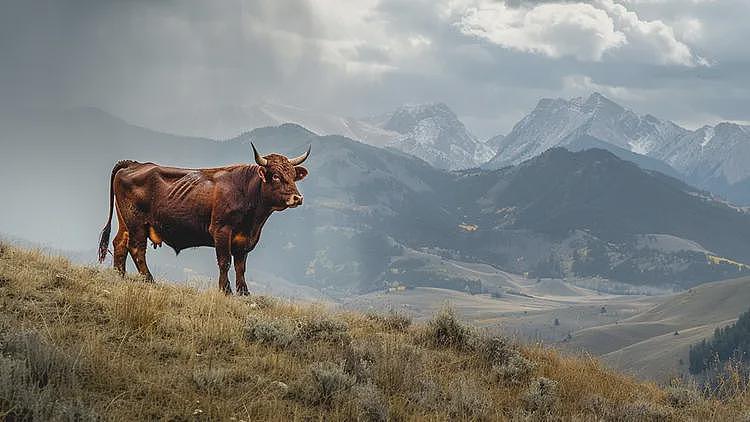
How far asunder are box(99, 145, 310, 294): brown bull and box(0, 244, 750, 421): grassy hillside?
1.28 m

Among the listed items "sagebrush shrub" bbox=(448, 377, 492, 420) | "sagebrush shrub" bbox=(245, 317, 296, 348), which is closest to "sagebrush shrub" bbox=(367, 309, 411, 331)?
"sagebrush shrub" bbox=(245, 317, 296, 348)

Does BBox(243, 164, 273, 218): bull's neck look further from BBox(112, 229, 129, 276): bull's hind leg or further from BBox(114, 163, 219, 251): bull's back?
BBox(112, 229, 129, 276): bull's hind leg

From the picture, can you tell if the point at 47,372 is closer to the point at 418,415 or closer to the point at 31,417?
the point at 31,417

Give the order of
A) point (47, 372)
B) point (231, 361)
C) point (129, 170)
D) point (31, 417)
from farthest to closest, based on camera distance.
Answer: point (129, 170) < point (231, 361) < point (47, 372) < point (31, 417)

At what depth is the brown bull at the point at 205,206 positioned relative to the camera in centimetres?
1188

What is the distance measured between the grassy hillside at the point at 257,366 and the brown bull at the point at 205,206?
128 cm

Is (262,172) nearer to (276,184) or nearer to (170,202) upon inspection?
(276,184)

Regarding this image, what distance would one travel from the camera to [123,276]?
38.5 feet

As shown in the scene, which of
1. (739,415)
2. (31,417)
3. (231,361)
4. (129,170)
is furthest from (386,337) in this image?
(129,170)

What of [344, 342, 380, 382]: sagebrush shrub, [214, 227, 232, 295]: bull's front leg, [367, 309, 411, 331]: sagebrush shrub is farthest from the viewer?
[214, 227, 232, 295]: bull's front leg

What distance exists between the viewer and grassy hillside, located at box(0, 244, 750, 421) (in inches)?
239

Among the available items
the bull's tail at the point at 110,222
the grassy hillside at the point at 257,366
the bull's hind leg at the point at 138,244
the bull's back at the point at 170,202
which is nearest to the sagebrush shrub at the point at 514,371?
the grassy hillside at the point at 257,366

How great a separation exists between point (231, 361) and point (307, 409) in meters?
1.37

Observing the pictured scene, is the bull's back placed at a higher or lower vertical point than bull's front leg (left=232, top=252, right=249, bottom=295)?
higher
